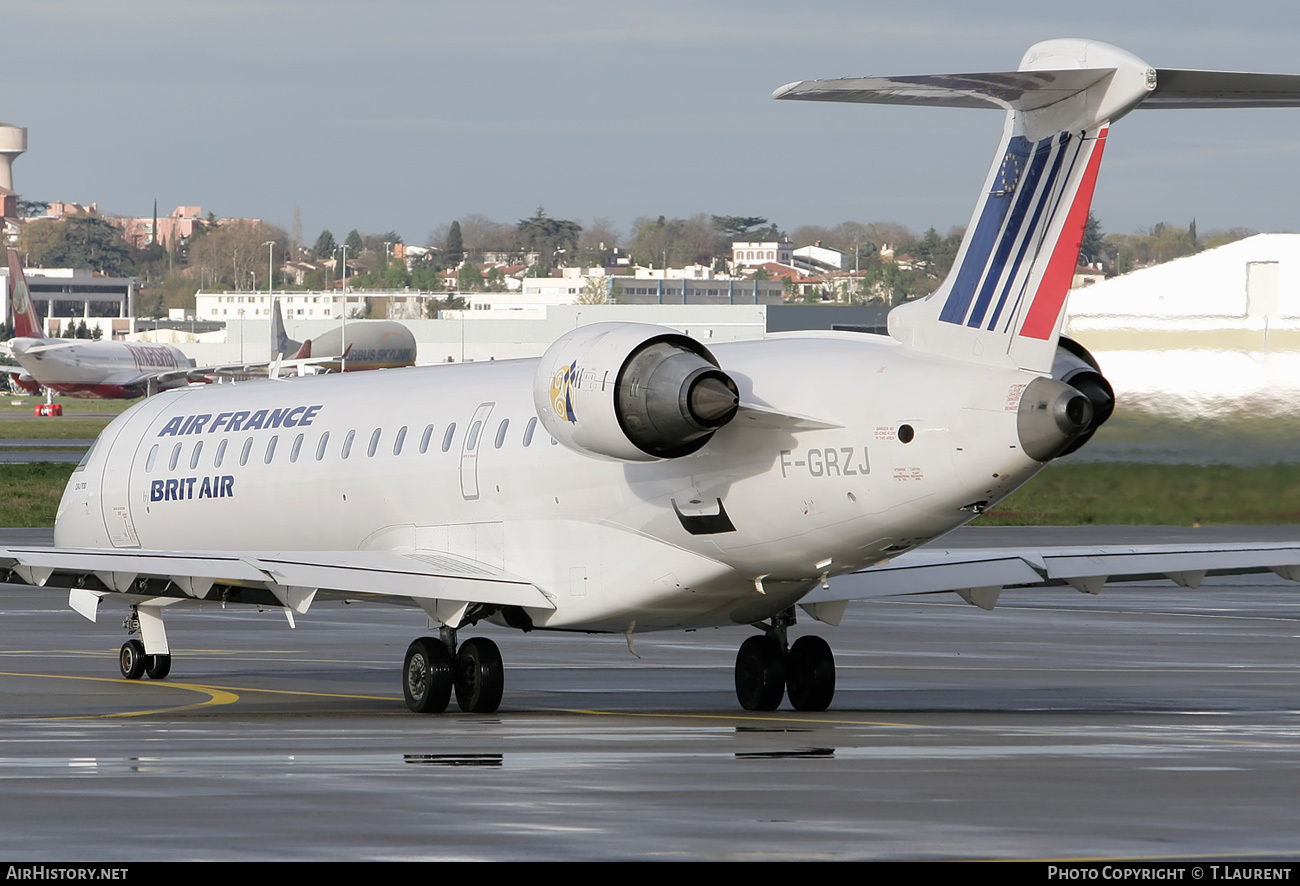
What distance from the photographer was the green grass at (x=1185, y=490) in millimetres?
33062

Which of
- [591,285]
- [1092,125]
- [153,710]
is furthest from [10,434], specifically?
[1092,125]

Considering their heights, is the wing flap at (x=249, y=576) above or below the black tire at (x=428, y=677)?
above

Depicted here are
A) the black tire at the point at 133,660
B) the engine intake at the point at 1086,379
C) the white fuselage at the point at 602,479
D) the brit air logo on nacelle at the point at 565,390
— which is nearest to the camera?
the white fuselage at the point at 602,479

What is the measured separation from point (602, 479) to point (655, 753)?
4.44 metres

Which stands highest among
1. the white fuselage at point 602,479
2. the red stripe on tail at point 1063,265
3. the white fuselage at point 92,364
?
the red stripe on tail at point 1063,265

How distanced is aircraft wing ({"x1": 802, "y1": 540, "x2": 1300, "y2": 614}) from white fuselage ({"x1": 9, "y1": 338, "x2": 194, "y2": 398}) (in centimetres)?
11471

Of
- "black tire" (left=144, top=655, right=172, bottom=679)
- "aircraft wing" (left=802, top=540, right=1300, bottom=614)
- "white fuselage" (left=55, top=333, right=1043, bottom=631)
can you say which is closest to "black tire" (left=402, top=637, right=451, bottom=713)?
"white fuselage" (left=55, top=333, right=1043, bottom=631)

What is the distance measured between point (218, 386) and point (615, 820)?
52.4 feet

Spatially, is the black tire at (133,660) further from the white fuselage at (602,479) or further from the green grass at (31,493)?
the green grass at (31,493)

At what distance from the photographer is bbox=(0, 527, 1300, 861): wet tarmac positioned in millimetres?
11867

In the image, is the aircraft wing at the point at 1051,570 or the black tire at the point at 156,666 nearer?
the aircraft wing at the point at 1051,570

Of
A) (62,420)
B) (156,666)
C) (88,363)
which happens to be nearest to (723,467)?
(156,666)

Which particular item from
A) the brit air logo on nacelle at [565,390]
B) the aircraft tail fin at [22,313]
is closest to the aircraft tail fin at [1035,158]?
the brit air logo on nacelle at [565,390]

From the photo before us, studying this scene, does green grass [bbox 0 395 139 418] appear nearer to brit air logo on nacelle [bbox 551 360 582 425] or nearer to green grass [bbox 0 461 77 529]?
green grass [bbox 0 461 77 529]
